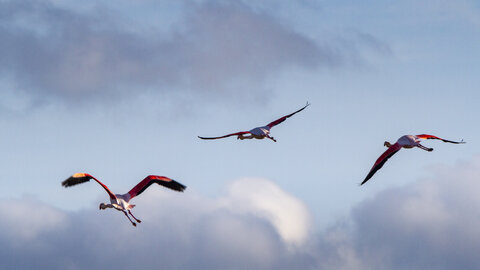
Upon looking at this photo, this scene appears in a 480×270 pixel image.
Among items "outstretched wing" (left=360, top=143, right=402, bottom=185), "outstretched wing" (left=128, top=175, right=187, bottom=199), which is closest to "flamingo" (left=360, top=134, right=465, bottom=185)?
"outstretched wing" (left=360, top=143, right=402, bottom=185)

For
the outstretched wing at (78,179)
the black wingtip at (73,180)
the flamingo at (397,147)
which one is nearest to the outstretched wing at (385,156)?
the flamingo at (397,147)

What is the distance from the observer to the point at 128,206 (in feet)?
188

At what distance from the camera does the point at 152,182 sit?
2322 inches

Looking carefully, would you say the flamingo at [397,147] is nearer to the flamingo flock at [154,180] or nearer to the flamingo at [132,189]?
the flamingo flock at [154,180]

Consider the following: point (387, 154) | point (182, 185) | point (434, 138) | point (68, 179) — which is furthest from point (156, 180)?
point (434, 138)

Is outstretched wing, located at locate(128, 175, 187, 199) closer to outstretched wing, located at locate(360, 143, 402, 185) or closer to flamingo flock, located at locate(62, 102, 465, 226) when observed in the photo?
flamingo flock, located at locate(62, 102, 465, 226)

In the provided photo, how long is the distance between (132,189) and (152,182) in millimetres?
1571

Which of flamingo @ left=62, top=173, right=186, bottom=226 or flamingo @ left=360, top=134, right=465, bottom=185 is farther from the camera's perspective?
flamingo @ left=360, top=134, right=465, bottom=185

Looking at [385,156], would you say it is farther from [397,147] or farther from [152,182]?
[152,182]

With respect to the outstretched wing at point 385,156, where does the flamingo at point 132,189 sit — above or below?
below

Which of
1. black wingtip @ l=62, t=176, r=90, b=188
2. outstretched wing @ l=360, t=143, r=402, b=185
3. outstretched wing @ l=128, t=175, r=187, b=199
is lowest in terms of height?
black wingtip @ l=62, t=176, r=90, b=188

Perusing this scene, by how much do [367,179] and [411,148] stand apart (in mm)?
6088

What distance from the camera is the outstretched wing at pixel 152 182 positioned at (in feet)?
190

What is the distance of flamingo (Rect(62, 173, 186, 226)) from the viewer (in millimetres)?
56500
